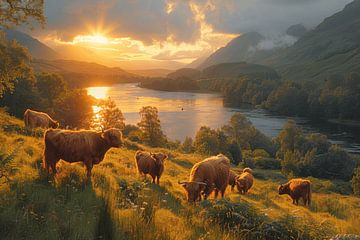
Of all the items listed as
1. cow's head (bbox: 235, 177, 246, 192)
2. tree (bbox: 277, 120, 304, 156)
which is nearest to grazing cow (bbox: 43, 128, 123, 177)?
cow's head (bbox: 235, 177, 246, 192)

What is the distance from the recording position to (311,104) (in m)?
154

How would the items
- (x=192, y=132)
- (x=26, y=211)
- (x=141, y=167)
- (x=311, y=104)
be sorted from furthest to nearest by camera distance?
(x=311, y=104) → (x=192, y=132) → (x=141, y=167) → (x=26, y=211)

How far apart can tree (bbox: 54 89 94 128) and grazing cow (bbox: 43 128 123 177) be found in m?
68.1

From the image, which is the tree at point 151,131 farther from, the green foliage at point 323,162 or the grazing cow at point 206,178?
the grazing cow at point 206,178

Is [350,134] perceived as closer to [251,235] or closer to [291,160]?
[291,160]

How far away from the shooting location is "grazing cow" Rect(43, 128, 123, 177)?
11.4 metres

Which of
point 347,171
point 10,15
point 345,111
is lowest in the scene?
point 347,171

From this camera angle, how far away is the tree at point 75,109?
80.2 metres

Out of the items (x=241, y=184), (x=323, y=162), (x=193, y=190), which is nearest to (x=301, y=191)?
(x=241, y=184)

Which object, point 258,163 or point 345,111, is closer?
point 258,163

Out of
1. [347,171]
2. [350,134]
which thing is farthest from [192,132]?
[350,134]

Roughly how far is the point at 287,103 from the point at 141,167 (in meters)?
150

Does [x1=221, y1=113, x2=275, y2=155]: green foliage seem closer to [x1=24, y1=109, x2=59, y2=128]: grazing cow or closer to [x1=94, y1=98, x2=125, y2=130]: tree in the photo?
[x1=94, y1=98, x2=125, y2=130]: tree

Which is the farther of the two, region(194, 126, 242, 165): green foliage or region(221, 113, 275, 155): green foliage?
region(221, 113, 275, 155): green foliage
